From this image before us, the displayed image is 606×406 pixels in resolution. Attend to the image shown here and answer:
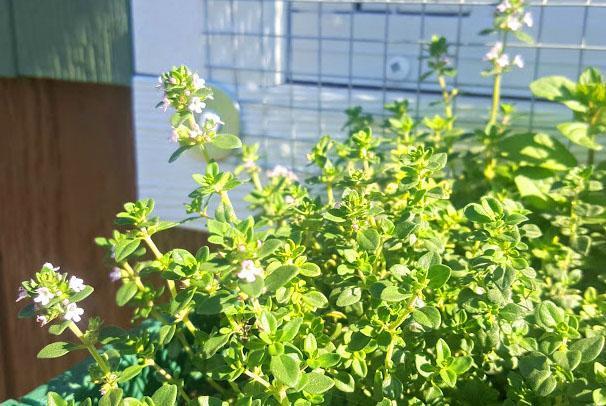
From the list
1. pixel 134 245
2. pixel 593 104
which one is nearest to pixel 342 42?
pixel 593 104

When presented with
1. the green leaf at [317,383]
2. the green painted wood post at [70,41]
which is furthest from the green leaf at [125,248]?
the green painted wood post at [70,41]

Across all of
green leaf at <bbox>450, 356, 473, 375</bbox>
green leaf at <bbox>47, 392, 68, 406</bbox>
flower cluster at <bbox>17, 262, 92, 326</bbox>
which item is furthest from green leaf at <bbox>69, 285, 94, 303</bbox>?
green leaf at <bbox>450, 356, 473, 375</bbox>

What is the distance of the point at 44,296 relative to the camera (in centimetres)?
79

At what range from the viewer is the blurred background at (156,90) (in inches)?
58.2

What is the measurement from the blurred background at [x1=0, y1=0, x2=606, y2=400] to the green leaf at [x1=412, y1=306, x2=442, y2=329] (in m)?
0.71

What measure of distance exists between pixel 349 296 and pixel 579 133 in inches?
23.5

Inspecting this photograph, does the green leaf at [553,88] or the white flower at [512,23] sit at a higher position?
the white flower at [512,23]

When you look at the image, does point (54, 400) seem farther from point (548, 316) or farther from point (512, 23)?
point (512, 23)

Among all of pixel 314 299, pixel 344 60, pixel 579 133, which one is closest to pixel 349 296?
pixel 314 299

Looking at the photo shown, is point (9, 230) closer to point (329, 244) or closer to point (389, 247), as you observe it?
point (329, 244)

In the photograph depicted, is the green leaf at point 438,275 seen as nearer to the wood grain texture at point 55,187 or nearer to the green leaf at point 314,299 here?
the green leaf at point 314,299

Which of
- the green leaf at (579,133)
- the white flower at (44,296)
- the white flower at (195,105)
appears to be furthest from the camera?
the green leaf at (579,133)

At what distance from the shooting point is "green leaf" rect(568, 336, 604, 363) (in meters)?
0.79

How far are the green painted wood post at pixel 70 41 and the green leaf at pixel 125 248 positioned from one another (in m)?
0.94
